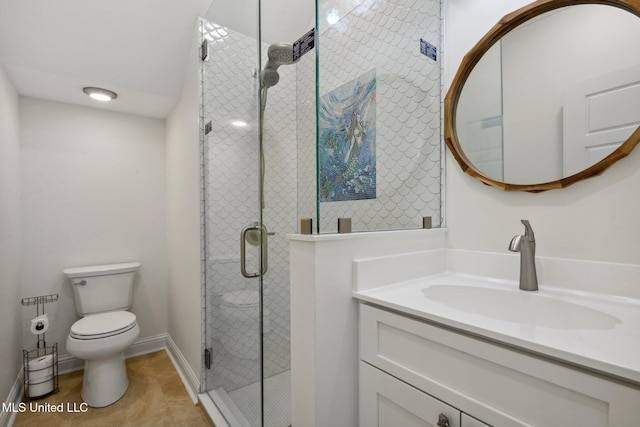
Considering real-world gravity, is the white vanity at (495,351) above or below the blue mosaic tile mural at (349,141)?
below

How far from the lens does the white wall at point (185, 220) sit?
1.85 m

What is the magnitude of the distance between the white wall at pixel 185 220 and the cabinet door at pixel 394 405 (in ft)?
3.99

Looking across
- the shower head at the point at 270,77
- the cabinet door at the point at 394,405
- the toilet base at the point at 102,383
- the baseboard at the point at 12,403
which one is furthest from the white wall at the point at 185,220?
the cabinet door at the point at 394,405

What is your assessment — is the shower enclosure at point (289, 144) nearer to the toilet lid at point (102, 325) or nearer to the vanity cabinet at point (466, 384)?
the vanity cabinet at point (466, 384)

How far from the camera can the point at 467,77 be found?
1317 millimetres

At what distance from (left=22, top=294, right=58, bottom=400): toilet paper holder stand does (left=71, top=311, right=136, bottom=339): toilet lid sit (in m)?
0.33

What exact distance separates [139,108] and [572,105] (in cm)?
272

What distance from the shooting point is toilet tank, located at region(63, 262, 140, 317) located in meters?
2.12

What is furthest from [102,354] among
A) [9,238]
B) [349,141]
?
[349,141]

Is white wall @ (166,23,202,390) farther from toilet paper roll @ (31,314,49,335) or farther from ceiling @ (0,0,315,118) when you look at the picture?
toilet paper roll @ (31,314,49,335)

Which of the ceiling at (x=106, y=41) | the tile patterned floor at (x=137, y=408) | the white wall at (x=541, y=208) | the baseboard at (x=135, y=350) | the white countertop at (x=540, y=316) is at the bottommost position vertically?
the tile patterned floor at (x=137, y=408)

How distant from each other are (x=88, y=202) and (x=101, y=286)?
0.67 metres

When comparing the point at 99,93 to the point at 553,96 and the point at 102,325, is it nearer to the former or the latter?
the point at 102,325

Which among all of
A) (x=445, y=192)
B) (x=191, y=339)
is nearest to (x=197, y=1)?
(x=445, y=192)
